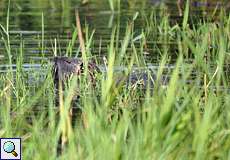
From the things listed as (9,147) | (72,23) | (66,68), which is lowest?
(9,147)

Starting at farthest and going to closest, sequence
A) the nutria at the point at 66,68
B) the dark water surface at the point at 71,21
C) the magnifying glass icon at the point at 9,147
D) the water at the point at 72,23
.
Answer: the dark water surface at the point at 71,21 → the water at the point at 72,23 → the nutria at the point at 66,68 → the magnifying glass icon at the point at 9,147

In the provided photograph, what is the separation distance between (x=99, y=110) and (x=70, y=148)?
12.1 inches

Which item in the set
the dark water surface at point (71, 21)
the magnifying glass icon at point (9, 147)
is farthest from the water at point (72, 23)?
the magnifying glass icon at point (9, 147)

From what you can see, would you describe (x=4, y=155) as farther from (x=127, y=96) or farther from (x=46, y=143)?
(x=127, y=96)

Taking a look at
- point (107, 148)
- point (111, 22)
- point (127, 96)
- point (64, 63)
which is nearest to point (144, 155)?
point (107, 148)

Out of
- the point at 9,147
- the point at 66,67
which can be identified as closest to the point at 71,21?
the point at 66,67

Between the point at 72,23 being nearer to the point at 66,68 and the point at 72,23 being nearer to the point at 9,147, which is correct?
the point at 66,68

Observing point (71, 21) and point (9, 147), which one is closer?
point (9, 147)

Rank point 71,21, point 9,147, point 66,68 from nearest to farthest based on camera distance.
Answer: point 9,147 → point 66,68 → point 71,21

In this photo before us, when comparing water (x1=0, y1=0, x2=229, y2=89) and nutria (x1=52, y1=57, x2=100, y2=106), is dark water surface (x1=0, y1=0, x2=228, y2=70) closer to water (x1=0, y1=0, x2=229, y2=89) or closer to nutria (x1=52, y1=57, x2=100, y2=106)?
water (x1=0, y1=0, x2=229, y2=89)

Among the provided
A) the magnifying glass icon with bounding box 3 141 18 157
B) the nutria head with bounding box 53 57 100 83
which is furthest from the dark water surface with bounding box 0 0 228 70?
the magnifying glass icon with bounding box 3 141 18 157

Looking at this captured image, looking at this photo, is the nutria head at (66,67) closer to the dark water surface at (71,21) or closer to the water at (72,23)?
the water at (72,23)

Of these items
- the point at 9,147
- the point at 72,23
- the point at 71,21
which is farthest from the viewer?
the point at 71,21

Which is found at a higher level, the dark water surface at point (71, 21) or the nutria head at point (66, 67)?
the dark water surface at point (71, 21)
